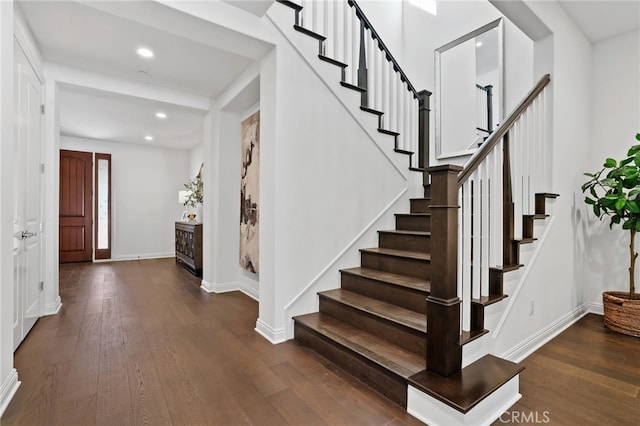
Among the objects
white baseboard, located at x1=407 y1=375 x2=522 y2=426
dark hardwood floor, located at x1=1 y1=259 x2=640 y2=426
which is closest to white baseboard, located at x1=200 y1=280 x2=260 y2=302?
dark hardwood floor, located at x1=1 y1=259 x2=640 y2=426

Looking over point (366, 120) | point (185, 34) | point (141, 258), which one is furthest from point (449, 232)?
point (141, 258)

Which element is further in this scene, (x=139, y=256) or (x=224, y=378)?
(x=139, y=256)

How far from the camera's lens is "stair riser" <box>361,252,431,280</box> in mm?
2584

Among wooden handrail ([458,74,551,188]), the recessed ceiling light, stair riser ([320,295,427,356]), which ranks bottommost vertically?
stair riser ([320,295,427,356])

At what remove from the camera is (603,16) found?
9.73 ft

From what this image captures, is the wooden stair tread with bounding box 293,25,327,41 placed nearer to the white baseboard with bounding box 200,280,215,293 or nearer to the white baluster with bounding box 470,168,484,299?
the white baluster with bounding box 470,168,484,299

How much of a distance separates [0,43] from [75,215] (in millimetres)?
6060

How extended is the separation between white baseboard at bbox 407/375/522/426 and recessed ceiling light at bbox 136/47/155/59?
137 inches

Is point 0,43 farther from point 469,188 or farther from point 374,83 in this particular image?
point 374,83

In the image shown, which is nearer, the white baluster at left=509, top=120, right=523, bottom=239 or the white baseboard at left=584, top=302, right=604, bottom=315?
the white baluster at left=509, top=120, right=523, bottom=239

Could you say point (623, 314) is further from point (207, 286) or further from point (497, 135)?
point (207, 286)

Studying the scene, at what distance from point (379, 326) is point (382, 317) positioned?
8 cm

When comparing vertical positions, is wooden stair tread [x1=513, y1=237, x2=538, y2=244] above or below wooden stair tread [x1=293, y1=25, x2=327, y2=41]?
below

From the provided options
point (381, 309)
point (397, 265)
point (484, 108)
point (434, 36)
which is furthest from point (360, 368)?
point (434, 36)
